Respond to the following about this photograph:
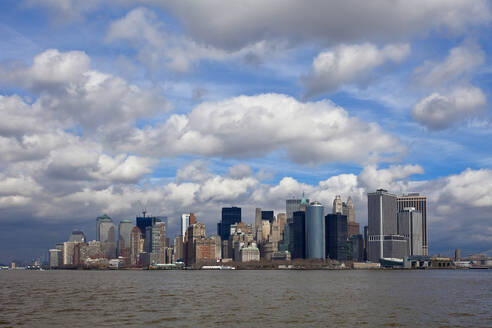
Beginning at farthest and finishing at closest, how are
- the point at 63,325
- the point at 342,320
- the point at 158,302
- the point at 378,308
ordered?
the point at 158,302 < the point at 378,308 < the point at 342,320 < the point at 63,325

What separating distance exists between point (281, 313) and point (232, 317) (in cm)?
971

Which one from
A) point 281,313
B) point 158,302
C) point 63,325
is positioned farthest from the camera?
point 158,302

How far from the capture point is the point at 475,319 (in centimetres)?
9144

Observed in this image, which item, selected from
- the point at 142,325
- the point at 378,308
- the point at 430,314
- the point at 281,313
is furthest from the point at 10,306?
the point at 430,314

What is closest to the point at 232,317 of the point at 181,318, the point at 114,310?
the point at 181,318

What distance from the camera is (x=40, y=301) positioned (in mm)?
121250

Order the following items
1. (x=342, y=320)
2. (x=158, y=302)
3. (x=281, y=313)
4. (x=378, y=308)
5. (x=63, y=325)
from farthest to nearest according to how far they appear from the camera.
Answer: (x=158, y=302) → (x=378, y=308) → (x=281, y=313) → (x=342, y=320) → (x=63, y=325)

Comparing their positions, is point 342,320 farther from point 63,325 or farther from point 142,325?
point 63,325

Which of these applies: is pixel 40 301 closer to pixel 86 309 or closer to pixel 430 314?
pixel 86 309

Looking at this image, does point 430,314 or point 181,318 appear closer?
point 181,318

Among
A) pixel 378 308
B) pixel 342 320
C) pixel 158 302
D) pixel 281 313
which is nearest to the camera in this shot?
pixel 342 320

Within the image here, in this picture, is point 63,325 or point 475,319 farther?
point 475,319

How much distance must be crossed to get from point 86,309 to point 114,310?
5.62m

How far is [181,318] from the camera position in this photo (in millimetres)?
89188
